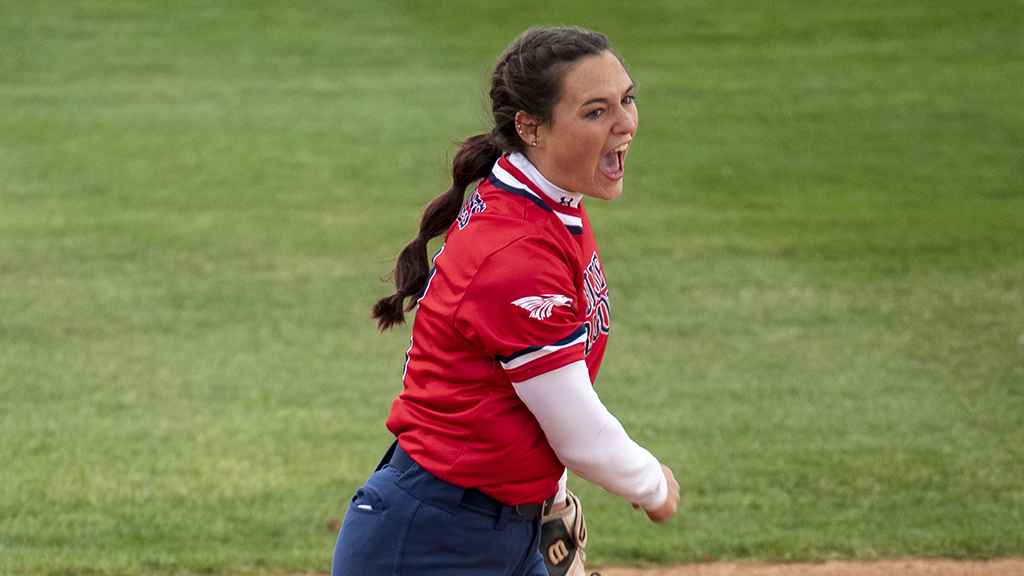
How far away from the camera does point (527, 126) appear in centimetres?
255

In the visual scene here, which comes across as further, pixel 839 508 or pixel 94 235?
pixel 94 235

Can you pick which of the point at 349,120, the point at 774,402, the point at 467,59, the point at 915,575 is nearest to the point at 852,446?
the point at 774,402

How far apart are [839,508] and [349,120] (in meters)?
11.4

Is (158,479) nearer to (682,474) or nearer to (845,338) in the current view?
(682,474)

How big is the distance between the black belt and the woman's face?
752mm

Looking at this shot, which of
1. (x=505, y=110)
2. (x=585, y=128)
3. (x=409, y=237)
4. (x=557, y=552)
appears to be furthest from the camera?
(x=409, y=237)

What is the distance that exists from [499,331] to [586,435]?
12.0 inches

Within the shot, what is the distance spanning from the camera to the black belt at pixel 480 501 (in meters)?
2.54

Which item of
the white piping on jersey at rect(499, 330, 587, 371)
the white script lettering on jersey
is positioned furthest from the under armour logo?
the white script lettering on jersey

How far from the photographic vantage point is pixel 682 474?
620cm

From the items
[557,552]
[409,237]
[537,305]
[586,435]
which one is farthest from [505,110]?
[409,237]

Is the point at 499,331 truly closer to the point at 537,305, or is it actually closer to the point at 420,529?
the point at 537,305

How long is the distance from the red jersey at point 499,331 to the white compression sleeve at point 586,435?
39 millimetres

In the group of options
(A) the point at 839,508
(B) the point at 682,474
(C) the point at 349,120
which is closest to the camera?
(A) the point at 839,508
